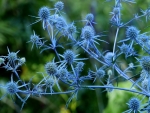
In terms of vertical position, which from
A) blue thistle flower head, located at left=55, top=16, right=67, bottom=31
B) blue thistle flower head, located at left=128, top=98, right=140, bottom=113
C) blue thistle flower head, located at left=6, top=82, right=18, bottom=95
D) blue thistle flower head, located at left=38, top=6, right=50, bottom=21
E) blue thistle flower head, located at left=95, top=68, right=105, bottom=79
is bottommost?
blue thistle flower head, located at left=128, top=98, right=140, bottom=113

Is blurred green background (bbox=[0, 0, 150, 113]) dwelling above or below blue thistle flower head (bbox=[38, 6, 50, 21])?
above

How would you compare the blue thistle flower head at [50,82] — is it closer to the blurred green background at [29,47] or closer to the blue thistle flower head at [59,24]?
the blue thistle flower head at [59,24]

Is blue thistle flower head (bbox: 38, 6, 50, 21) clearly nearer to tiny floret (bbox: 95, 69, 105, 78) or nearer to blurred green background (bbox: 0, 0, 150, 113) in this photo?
tiny floret (bbox: 95, 69, 105, 78)

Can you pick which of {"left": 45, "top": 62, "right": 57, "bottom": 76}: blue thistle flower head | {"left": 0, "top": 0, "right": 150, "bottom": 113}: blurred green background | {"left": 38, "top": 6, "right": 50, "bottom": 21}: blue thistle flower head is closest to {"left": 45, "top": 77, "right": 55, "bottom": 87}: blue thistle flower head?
{"left": 45, "top": 62, "right": 57, "bottom": 76}: blue thistle flower head

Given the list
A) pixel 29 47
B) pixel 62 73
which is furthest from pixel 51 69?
pixel 29 47

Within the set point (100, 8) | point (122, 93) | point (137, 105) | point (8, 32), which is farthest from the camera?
point (100, 8)

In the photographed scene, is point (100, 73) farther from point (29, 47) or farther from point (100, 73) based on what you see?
point (29, 47)


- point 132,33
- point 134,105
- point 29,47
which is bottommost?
point 134,105

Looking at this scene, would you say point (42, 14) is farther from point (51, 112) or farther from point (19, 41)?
point (51, 112)

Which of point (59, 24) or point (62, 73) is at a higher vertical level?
point (59, 24)

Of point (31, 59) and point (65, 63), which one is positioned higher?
point (31, 59)

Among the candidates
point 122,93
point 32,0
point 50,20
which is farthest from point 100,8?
point 50,20
